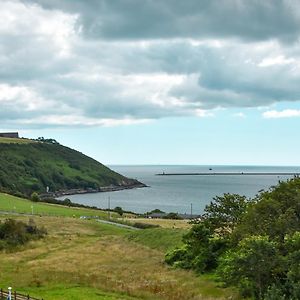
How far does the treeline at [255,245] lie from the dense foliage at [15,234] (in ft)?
75.7

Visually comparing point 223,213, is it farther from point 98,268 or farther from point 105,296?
point 105,296

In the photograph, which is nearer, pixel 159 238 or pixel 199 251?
pixel 199 251

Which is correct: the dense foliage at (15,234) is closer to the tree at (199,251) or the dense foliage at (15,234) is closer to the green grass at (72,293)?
the tree at (199,251)

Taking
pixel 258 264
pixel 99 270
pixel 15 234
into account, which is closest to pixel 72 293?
pixel 258 264

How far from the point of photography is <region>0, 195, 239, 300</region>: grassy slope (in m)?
35.6

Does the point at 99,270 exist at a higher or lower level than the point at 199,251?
lower

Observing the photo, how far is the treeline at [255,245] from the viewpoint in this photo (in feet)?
94.6

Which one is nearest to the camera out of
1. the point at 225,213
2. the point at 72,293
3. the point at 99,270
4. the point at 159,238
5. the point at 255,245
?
the point at 255,245

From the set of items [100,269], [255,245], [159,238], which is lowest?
[100,269]

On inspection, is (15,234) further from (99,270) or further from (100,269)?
(99,270)

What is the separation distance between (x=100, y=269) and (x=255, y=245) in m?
22.7

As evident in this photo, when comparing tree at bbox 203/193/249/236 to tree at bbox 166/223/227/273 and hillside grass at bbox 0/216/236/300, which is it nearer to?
tree at bbox 166/223/227/273

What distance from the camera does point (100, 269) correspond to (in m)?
48.0

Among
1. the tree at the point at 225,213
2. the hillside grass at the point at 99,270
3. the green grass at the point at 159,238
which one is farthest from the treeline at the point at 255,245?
the green grass at the point at 159,238
